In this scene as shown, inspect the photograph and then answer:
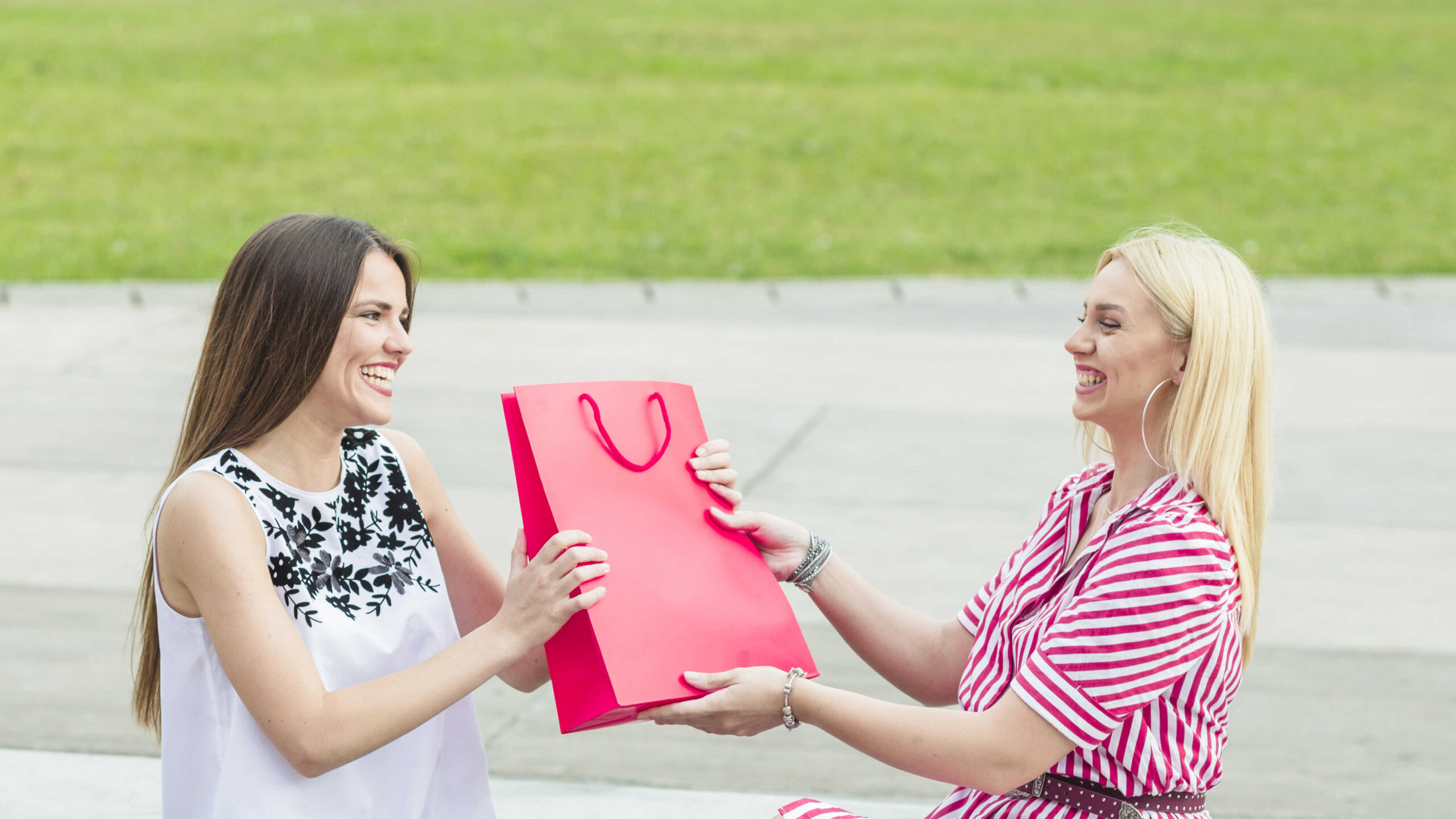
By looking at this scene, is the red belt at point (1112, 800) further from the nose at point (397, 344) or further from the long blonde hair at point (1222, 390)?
the nose at point (397, 344)

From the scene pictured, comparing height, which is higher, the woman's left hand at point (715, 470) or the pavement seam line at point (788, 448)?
the woman's left hand at point (715, 470)

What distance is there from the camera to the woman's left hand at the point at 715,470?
2537mm

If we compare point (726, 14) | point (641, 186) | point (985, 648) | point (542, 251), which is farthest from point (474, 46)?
point (985, 648)

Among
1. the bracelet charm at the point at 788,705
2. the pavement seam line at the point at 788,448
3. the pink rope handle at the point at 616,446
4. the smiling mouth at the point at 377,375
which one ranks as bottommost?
the pavement seam line at the point at 788,448

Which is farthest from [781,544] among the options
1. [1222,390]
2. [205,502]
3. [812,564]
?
[205,502]

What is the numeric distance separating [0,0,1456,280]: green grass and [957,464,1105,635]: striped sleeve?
882cm

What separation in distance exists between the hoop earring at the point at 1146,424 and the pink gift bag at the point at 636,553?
597 millimetres

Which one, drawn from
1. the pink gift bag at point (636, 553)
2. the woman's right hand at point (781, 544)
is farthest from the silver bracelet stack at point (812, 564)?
the pink gift bag at point (636, 553)

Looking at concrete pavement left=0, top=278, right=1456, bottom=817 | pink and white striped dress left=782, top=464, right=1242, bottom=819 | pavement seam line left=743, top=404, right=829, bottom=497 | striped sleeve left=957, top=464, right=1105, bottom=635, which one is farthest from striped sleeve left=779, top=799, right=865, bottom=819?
pavement seam line left=743, top=404, right=829, bottom=497

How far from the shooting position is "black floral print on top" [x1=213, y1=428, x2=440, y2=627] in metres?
2.33

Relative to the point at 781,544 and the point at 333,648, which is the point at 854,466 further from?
the point at 333,648

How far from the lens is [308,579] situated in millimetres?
2355

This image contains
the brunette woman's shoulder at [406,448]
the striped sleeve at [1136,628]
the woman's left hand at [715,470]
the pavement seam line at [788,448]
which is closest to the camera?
the striped sleeve at [1136,628]

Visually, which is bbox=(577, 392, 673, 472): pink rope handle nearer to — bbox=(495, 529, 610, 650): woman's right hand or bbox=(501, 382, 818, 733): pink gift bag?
bbox=(501, 382, 818, 733): pink gift bag
